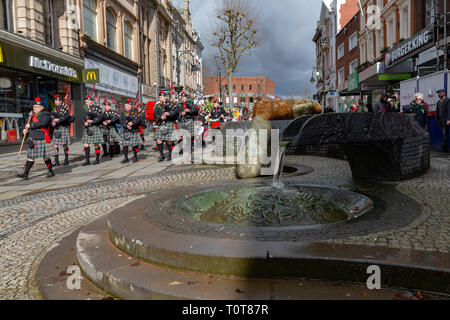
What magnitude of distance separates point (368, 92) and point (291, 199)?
25694 mm

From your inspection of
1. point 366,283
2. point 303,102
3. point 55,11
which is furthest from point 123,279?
point 55,11

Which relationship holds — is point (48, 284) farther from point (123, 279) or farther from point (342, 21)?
point (342, 21)

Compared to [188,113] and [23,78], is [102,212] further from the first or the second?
[23,78]

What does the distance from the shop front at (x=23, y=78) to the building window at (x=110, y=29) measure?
7.35 m

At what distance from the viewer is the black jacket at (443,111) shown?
9.91 m

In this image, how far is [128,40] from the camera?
30453mm

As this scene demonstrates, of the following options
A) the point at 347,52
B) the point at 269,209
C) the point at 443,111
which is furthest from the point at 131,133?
the point at 347,52

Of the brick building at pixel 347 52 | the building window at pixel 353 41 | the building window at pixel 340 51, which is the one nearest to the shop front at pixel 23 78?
the brick building at pixel 347 52

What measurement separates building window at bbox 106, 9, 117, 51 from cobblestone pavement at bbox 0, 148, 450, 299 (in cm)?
2057

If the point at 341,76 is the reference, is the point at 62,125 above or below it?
below

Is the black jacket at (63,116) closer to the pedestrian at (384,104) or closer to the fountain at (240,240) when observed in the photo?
the fountain at (240,240)

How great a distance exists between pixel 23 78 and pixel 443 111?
54.1 ft

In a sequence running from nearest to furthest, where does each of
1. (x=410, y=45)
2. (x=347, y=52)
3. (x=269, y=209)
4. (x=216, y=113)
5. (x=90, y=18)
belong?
(x=269, y=209) → (x=410, y=45) → (x=216, y=113) → (x=90, y=18) → (x=347, y=52)

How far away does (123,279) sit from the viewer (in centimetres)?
237
